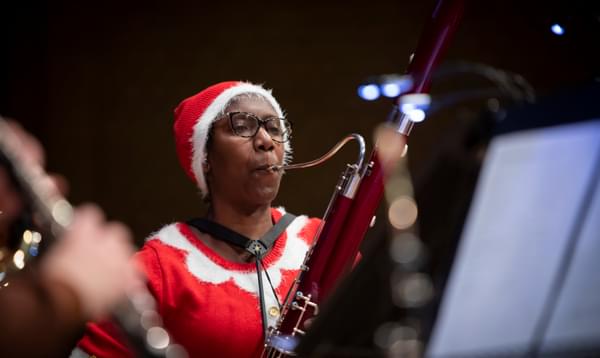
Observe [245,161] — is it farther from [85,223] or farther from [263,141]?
[85,223]

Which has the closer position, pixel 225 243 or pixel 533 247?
pixel 533 247

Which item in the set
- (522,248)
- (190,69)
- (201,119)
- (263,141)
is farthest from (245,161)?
(190,69)

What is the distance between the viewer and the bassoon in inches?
66.3

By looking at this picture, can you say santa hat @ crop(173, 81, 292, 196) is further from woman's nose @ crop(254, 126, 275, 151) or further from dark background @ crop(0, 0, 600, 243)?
dark background @ crop(0, 0, 600, 243)

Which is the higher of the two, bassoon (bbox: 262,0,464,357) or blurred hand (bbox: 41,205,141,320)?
bassoon (bbox: 262,0,464,357)

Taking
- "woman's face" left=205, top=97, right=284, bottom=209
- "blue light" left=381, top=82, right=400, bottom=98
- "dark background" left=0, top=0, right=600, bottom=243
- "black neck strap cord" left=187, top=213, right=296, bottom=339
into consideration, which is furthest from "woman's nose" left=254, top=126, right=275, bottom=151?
"dark background" left=0, top=0, right=600, bottom=243

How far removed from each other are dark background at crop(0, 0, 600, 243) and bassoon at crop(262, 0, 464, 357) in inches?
51.6

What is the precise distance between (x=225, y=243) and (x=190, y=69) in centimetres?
140

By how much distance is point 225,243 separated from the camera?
1.93 meters

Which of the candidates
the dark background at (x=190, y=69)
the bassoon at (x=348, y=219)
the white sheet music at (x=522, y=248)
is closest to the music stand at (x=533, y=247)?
the white sheet music at (x=522, y=248)

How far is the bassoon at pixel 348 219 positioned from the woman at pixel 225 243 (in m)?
0.11

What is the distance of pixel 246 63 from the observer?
3.18 metres

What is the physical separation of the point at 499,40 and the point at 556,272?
2.44m

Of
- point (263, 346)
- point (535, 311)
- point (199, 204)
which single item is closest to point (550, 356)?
point (535, 311)
